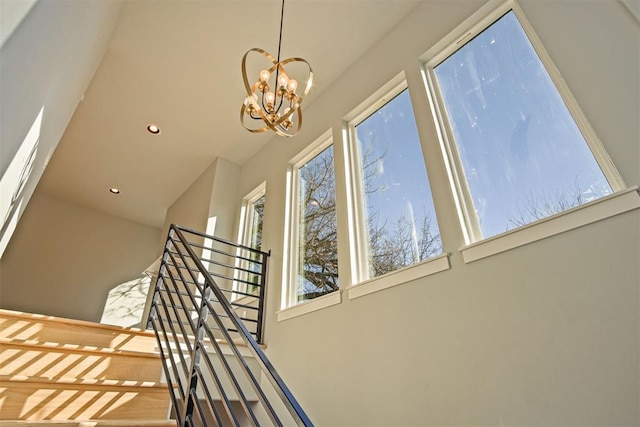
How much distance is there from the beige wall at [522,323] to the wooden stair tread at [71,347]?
1139mm

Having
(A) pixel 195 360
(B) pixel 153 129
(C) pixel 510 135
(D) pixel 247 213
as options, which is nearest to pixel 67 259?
(B) pixel 153 129

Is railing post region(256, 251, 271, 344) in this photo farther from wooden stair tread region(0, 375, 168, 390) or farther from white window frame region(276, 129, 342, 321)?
wooden stair tread region(0, 375, 168, 390)

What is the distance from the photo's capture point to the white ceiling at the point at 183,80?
127 inches

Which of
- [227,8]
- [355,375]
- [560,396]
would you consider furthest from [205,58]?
[560,396]

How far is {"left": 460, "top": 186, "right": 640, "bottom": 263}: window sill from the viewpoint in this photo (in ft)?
4.99

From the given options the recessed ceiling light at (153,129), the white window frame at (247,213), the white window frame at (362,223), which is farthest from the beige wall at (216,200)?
the white window frame at (362,223)

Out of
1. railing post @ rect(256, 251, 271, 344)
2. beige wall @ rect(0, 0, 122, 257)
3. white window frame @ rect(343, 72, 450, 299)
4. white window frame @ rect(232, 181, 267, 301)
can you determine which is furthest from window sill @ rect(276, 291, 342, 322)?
beige wall @ rect(0, 0, 122, 257)

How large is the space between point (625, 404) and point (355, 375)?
1.35 meters

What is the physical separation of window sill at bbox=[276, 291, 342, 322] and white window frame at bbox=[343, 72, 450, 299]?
0.45ft

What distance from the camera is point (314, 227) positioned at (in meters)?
3.46

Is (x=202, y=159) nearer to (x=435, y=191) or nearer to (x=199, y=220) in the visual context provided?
(x=199, y=220)

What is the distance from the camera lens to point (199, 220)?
16.1 feet

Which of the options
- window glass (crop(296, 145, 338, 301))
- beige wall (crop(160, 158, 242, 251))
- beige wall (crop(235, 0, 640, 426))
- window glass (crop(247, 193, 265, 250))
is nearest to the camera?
beige wall (crop(235, 0, 640, 426))

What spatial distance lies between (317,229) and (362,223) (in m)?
0.63
